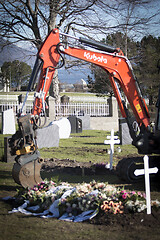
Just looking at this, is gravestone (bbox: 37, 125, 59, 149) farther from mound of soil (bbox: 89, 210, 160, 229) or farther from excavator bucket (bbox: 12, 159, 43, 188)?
mound of soil (bbox: 89, 210, 160, 229)

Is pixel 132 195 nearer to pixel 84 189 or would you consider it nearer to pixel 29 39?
pixel 84 189

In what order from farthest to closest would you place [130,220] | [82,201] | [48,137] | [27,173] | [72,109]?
[72,109]
[48,137]
[27,173]
[82,201]
[130,220]

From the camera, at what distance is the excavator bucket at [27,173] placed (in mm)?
7375

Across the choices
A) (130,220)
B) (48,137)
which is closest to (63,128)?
(48,137)

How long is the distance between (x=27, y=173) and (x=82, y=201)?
2.17 metres

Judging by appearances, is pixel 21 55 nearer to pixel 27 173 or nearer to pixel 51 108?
pixel 51 108

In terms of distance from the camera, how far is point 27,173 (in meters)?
7.46

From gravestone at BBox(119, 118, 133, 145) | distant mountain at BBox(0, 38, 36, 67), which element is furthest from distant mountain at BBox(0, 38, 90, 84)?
gravestone at BBox(119, 118, 133, 145)

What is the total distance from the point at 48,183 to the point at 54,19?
20502 mm

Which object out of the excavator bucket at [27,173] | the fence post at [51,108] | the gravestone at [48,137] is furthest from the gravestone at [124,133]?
the fence post at [51,108]

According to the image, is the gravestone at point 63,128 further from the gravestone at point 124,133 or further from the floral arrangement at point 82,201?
Result: the floral arrangement at point 82,201

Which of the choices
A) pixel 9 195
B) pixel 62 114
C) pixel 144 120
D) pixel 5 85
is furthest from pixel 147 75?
pixel 5 85

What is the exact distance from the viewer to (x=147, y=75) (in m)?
37.3

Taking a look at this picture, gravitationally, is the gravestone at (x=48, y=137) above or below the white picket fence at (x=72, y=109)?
below
